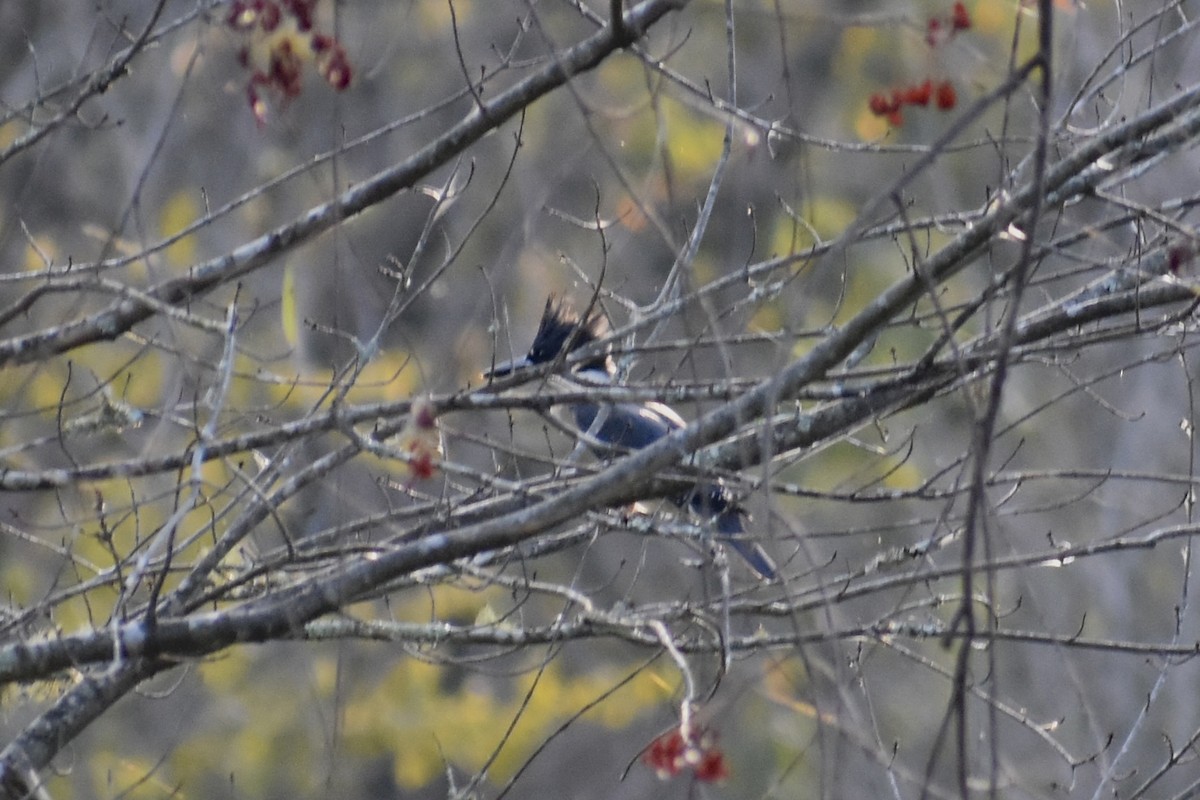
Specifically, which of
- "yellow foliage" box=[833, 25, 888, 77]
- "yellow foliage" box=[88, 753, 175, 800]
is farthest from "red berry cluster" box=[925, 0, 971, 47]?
"yellow foliage" box=[833, 25, 888, 77]

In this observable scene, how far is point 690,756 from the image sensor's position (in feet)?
6.25

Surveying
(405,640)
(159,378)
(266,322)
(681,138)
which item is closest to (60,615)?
(159,378)

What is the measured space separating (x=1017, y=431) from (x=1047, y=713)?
166 centimetres

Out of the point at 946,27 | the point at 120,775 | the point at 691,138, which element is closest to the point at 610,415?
the point at 946,27

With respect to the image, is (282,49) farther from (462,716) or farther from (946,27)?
(462,716)

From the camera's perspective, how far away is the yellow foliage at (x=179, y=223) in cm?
686

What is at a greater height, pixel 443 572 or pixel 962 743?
pixel 443 572

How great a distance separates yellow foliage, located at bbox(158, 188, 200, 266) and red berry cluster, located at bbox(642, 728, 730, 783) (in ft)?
15.8

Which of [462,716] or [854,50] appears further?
[854,50]

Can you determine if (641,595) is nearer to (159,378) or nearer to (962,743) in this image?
(159,378)

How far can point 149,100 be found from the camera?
7.89 metres

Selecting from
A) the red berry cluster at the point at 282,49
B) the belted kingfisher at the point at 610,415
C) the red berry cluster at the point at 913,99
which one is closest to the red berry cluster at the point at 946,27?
the red berry cluster at the point at 913,99

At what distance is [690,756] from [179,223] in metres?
5.67

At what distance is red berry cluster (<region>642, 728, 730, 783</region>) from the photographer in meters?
1.93
